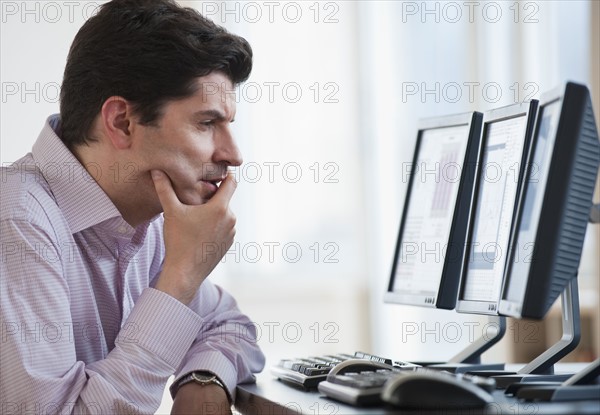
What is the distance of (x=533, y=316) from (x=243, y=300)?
9.39 feet

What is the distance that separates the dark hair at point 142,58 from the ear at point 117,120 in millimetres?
18

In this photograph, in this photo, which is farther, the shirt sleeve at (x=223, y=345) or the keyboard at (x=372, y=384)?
the shirt sleeve at (x=223, y=345)

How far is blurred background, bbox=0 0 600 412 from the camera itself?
3.93 metres

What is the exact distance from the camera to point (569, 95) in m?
1.12

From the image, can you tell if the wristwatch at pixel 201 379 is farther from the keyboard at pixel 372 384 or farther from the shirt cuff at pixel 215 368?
the keyboard at pixel 372 384

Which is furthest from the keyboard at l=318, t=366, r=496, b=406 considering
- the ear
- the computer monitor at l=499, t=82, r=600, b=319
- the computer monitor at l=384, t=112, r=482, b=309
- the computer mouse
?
the ear

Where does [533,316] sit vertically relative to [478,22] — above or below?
below

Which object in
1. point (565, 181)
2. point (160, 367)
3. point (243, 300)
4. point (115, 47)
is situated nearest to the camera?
point (565, 181)

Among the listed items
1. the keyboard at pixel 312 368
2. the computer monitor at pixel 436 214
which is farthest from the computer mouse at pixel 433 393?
the computer monitor at pixel 436 214

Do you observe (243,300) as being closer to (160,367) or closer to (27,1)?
(27,1)

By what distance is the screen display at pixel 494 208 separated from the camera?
1.43 m

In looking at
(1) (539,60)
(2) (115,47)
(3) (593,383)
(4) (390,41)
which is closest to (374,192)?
(4) (390,41)

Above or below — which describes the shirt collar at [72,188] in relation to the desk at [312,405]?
above

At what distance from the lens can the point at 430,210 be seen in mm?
1766
